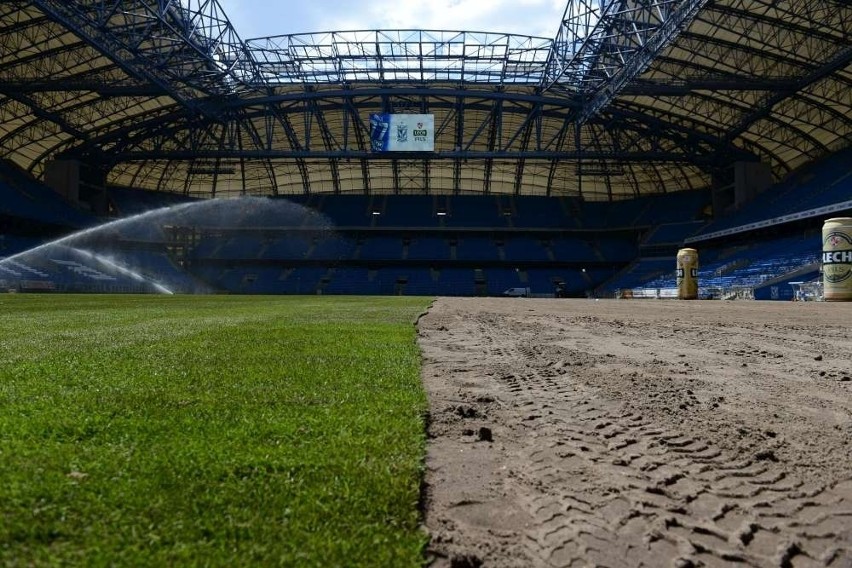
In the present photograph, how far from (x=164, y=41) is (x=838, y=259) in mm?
34291

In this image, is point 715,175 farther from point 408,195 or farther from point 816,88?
point 408,195

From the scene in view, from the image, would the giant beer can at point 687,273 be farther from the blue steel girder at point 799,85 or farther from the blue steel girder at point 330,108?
the blue steel girder at point 330,108

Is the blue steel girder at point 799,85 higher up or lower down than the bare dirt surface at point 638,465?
higher up

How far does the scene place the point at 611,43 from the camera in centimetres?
2644

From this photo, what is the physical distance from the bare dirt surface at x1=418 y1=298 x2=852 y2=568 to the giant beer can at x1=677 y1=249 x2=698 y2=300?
90.8 ft

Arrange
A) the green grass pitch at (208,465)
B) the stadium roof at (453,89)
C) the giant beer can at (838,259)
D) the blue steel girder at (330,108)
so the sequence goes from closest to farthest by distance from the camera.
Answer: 1. the green grass pitch at (208,465)
2. the giant beer can at (838,259)
3. the stadium roof at (453,89)
4. the blue steel girder at (330,108)

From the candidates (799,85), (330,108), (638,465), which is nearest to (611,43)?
(799,85)

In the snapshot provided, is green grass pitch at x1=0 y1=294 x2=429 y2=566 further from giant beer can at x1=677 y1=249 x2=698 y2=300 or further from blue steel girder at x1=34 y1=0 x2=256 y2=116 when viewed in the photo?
giant beer can at x1=677 y1=249 x2=698 y2=300

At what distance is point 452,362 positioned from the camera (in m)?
5.14

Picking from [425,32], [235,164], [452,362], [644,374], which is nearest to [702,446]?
[644,374]

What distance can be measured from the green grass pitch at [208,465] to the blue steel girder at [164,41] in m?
25.4

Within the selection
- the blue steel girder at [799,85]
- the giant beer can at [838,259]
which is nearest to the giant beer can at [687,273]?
the giant beer can at [838,259]

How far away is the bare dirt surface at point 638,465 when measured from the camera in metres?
1.62

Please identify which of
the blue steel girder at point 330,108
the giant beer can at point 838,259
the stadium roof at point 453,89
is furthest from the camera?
the blue steel girder at point 330,108
